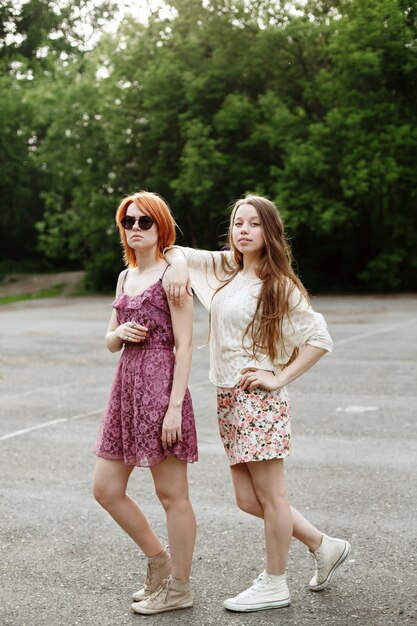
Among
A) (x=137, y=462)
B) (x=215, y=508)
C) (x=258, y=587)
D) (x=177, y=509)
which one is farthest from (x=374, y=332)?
(x=137, y=462)

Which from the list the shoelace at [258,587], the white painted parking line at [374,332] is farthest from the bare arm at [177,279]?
the white painted parking line at [374,332]

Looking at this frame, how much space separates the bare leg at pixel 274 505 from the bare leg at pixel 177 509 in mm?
301

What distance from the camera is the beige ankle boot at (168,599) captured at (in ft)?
12.9

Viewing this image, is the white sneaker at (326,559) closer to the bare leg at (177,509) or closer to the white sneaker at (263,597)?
the white sneaker at (263,597)

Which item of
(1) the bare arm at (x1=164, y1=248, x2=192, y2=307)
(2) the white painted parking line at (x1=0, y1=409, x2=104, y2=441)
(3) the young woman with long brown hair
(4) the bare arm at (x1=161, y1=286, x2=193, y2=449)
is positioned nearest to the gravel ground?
(2) the white painted parking line at (x1=0, y1=409, x2=104, y2=441)

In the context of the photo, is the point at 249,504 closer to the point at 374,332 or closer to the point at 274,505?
the point at 274,505

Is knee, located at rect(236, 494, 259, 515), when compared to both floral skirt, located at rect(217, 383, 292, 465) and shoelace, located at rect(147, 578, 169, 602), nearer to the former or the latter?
floral skirt, located at rect(217, 383, 292, 465)

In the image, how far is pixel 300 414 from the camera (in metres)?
8.98

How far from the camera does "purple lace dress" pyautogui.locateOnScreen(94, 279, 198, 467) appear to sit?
384cm

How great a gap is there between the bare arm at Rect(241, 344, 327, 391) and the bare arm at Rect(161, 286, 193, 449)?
25 centimetres

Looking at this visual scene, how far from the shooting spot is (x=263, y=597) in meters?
3.95

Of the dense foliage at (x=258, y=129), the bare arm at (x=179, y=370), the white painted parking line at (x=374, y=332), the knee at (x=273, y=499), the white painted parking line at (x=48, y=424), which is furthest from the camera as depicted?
the dense foliage at (x=258, y=129)

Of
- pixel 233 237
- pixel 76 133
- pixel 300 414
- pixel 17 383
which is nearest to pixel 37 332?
pixel 17 383

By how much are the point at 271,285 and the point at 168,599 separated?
55.7 inches
